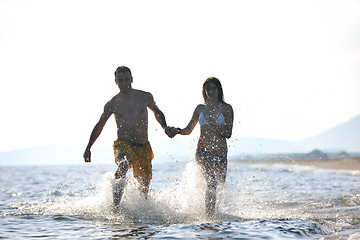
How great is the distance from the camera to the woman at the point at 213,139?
650cm

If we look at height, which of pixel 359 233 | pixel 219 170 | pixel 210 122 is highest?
pixel 210 122

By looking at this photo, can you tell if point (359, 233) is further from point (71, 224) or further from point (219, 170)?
point (71, 224)

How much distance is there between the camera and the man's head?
6.96 m

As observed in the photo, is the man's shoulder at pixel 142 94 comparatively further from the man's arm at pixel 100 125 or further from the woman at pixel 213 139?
the woman at pixel 213 139

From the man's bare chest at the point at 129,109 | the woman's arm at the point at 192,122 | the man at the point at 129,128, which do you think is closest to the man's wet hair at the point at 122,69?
the man at the point at 129,128

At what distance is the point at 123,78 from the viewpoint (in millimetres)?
6961

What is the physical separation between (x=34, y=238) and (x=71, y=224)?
93cm

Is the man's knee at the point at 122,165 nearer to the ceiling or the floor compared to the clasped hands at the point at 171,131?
nearer to the floor

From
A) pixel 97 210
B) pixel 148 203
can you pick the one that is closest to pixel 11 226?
pixel 97 210

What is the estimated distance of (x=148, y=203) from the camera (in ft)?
23.1

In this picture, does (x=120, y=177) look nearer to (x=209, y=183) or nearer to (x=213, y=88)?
(x=209, y=183)

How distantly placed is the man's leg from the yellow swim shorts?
85mm

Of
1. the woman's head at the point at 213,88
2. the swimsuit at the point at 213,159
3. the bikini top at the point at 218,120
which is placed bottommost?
the swimsuit at the point at 213,159

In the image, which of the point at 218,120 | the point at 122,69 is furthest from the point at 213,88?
the point at 122,69
